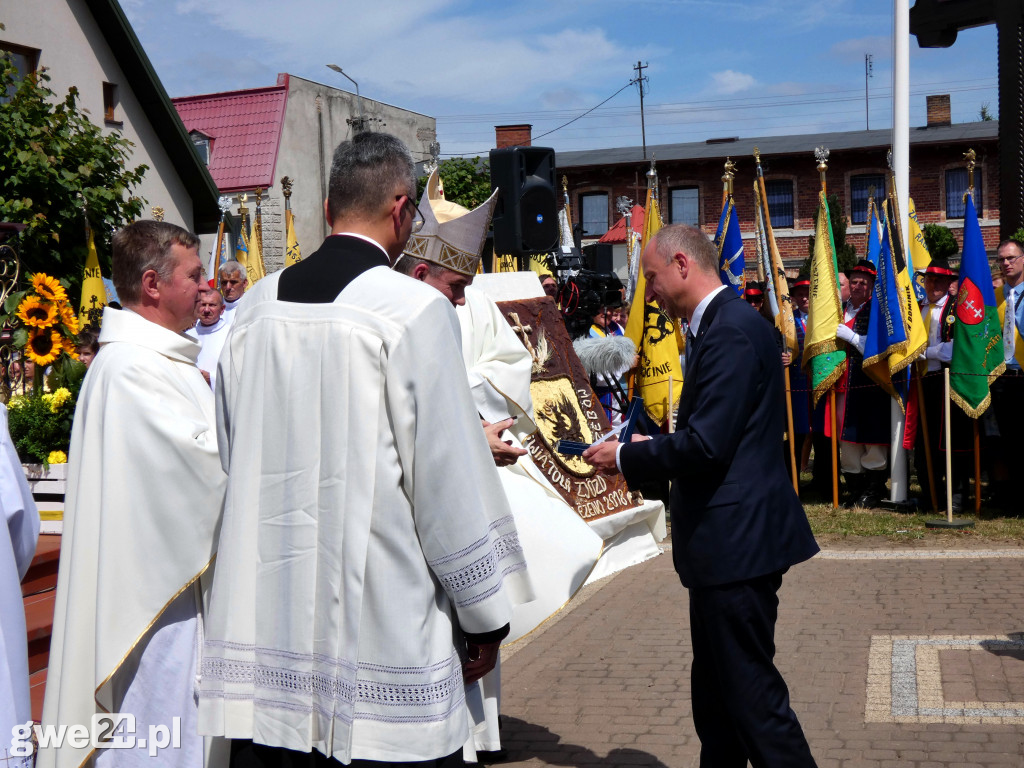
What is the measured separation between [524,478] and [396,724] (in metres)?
2.35

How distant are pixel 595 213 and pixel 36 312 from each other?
35.3 metres

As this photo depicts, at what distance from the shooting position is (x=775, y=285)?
1092cm

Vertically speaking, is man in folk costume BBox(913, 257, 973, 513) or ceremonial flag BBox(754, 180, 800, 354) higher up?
ceremonial flag BBox(754, 180, 800, 354)

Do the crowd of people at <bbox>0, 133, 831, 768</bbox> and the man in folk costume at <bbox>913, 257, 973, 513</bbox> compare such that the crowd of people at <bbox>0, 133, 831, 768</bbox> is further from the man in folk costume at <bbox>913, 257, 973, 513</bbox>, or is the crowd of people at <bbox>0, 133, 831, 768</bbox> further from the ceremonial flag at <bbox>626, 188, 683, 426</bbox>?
the man in folk costume at <bbox>913, 257, 973, 513</bbox>

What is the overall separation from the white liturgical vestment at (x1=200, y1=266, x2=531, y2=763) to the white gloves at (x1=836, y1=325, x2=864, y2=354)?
8.28 meters

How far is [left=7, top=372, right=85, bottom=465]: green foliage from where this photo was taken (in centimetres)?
592

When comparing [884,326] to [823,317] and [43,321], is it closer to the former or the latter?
[823,317]

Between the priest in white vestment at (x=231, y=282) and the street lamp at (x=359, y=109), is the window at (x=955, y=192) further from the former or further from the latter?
the priest in white vestment at (x=231, y=282)

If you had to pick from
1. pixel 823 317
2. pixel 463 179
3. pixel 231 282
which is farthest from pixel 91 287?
pixel 463 179

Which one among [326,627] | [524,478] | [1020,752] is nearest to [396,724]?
Result: [326,627]

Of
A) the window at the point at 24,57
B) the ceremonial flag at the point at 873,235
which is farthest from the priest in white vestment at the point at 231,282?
the window at the point at 24,57

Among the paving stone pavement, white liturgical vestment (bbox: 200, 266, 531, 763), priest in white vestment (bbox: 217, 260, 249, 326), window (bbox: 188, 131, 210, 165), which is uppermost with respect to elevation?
window (bbox: 188, 131, 210, 165)

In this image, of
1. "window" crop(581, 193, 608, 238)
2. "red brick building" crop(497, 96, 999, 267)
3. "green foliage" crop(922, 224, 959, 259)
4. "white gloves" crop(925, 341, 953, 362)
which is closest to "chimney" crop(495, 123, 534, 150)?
"red brick building" crop(497, 96, 999, 267)

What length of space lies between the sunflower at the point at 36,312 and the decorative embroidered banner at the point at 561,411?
3.13m
